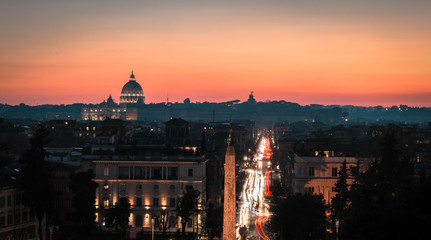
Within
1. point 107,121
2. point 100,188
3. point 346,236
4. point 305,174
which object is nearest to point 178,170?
point 100,188

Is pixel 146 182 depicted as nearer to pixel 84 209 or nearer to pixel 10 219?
pixel 84 209

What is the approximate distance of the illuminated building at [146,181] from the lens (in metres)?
61.2

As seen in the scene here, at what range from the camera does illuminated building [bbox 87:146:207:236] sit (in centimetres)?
6125

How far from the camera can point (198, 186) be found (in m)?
62.2

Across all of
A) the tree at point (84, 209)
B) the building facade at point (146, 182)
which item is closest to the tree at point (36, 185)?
the tree at point (84, 209)

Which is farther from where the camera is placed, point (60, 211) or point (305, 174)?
point (305, 174)

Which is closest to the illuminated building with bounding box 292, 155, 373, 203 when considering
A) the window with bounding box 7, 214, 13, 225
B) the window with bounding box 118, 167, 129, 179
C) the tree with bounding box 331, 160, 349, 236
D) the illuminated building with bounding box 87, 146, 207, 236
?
the illuminated building with bounding box 87, 146, 207, 236

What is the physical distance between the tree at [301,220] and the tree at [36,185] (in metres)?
16.5

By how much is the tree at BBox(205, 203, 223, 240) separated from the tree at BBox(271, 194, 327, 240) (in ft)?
15.8

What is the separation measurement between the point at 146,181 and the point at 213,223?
8.73 metres

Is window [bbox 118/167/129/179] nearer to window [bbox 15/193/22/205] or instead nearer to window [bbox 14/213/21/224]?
window [bbox 15/193/22/205]

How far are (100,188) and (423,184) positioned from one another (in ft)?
119

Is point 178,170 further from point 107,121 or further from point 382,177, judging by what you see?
point 107,121

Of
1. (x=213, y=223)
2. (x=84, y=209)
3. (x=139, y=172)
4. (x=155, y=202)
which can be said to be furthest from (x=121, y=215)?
(x=139, y=172)
